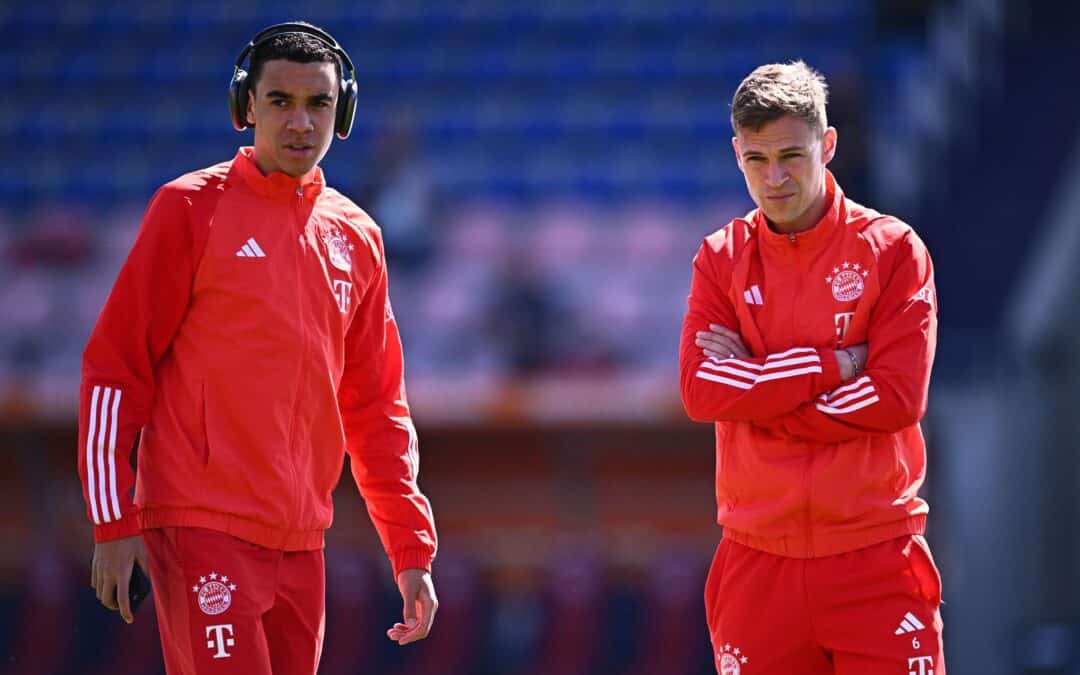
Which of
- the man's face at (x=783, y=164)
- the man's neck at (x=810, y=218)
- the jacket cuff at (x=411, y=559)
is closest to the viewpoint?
the man's face at (x=783, y=164)

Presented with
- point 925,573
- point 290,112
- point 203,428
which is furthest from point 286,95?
point 925,573

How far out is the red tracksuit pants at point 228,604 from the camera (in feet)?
9.07

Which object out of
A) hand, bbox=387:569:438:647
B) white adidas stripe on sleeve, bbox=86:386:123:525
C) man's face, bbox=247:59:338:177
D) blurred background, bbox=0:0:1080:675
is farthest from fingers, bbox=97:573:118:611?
blurred background, bbox=0:0:1080:675

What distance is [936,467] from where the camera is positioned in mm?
7566

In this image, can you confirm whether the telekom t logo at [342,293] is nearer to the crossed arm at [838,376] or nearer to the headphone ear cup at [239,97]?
the headphone ear cup at [239,97]

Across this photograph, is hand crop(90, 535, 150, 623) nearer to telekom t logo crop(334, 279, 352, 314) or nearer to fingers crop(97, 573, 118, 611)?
fingers crop(97, 573, 118, 611)

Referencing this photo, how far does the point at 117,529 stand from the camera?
109 inches

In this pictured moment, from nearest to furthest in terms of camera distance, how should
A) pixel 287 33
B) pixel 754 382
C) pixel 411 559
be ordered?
pixel 754 382
pixel 287 33
pixel 411 559

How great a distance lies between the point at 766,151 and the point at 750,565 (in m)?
0.81

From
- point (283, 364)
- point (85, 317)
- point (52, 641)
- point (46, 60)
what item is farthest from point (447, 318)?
point (283, 364)

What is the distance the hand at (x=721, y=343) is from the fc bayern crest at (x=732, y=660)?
0.57m

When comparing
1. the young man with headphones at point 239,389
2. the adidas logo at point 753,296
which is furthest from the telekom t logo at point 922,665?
the young man with headphones at point 239,389

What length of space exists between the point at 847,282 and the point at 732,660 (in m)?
0.77

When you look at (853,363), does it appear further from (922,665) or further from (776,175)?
(922,665)
